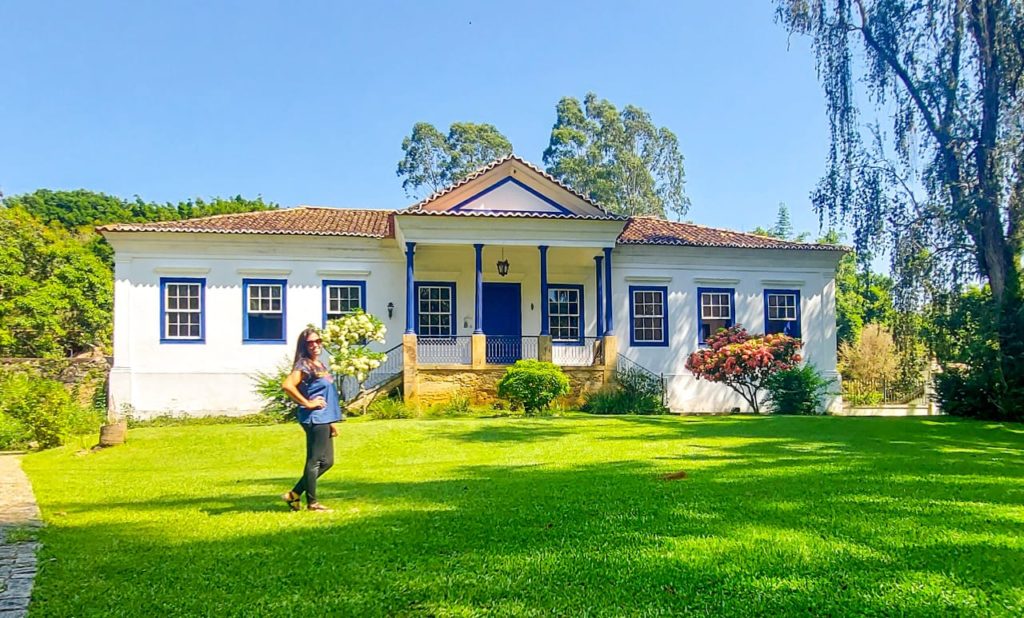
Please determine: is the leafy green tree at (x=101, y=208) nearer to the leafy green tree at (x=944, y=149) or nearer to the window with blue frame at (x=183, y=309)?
the window with blue frame at (x=183, y=309)

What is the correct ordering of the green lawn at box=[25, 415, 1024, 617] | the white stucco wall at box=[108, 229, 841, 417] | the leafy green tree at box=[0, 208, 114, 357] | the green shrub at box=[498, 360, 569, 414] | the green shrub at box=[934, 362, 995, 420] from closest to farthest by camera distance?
the green lawn at box=[25, 415, 1024, 617] → the green shrub at box=[934, 362, 995, 420] → the green shrub at box=[498, 360, 569, 414] → the white stucco wall at box=[108, 229, 841, 417] → the leafy green tree at box=[0, 208, 114, 357]

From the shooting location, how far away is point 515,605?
11.2 feet

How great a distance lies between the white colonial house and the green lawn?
372 inches

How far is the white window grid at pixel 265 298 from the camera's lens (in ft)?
63.5

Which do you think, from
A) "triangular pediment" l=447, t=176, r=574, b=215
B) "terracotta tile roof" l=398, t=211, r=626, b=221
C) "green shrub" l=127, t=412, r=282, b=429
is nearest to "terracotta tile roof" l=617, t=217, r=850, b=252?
"terracotta tile roof" l=398, t=211, r=626, b=221

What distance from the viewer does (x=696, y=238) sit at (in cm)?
2159

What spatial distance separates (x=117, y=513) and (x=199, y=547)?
189cm

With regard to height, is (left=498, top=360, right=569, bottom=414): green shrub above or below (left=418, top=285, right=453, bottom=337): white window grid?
below

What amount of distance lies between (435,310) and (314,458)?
49.1 ft

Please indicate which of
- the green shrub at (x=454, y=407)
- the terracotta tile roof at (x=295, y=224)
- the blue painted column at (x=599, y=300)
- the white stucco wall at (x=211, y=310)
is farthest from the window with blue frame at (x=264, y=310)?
the blue painted column at (x=599, y=300)

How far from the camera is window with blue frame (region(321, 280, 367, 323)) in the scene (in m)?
19.7

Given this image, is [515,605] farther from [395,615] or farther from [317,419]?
[317,419]

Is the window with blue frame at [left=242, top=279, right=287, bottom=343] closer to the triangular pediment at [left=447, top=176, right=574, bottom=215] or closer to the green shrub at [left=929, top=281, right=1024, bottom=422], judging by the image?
the triangular pediment at [left=447, top=176, right=574, bottom=215]

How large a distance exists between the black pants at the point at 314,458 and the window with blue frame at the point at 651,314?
1593 cm
